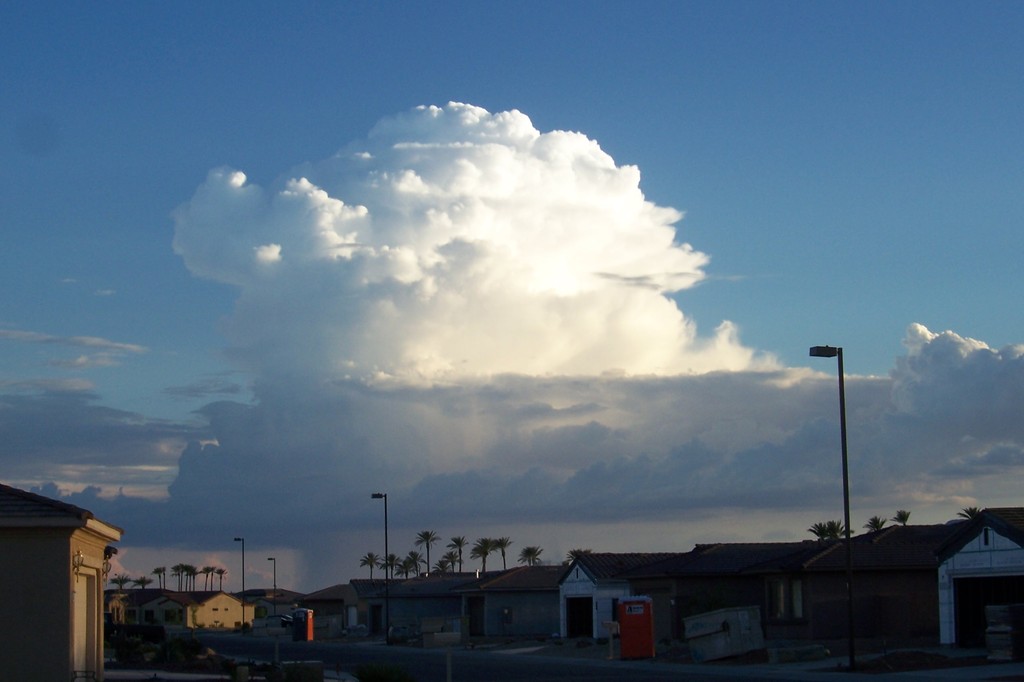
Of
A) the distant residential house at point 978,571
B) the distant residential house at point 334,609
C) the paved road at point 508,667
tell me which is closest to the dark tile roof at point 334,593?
the distant residential house at point 334,609

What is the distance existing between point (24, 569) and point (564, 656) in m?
30.3

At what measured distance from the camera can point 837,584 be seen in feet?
155

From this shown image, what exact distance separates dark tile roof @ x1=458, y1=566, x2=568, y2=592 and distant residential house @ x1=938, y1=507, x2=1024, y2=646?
33401mm

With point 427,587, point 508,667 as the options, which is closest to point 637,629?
point 508,667

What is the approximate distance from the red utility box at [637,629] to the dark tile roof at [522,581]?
25.7 m

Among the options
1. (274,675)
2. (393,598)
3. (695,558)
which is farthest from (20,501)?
(393,598)

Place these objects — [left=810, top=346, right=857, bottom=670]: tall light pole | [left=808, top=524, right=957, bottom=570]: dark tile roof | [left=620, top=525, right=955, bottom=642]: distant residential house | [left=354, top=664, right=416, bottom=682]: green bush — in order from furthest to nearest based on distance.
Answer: [left=808, top=524, right=957, bottom=570]: dark tile roof → [left=620, top=525, right=955, bottom=642]: distant residential house → [left=810, top=346, right=857, bottom=670]: tall light pole → [left=354, top=664, right=416, bottom=682]: green bush

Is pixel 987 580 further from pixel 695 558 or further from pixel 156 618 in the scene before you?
pixel 156 618

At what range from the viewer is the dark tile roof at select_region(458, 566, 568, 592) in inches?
2919

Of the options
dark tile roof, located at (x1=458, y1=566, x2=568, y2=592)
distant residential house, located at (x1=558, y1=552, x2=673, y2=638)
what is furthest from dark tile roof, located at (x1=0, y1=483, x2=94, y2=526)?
dark tile roof, located at (x1=458, y1=566, x2=568, y2=592)

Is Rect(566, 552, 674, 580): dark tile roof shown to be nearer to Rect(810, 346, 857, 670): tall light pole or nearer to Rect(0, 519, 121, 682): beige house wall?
Rect(810, 346, 857, 670): tall light pole

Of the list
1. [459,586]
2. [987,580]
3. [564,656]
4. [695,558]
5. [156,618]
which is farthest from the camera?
[156,618]

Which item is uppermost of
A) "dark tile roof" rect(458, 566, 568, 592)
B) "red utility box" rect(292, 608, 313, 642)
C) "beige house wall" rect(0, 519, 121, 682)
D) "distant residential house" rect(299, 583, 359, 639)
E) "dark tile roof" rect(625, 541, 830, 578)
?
"beige house wall" rect(0, 519, 121, 682)

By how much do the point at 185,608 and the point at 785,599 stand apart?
102m
